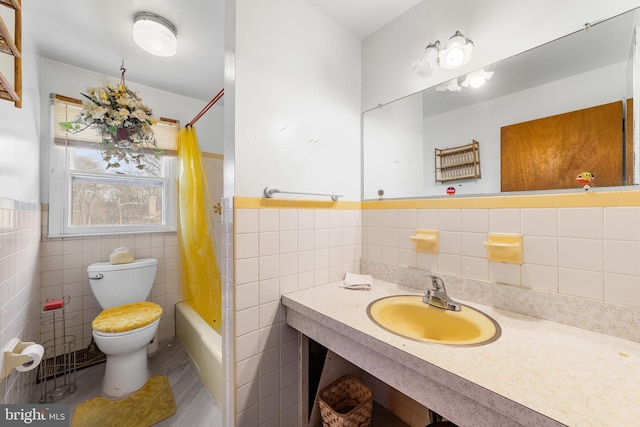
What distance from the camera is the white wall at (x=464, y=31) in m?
0.90

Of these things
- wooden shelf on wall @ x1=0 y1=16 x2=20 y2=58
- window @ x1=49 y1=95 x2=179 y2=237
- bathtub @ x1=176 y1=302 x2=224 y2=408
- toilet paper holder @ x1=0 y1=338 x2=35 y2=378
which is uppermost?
wooden shelf on wall @ x1=0 y1=16 x2=20 y2=58

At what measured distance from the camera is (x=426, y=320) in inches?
42.1

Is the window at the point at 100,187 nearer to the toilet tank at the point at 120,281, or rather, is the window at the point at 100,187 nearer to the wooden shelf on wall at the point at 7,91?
the toilet tank at the point at 120,281

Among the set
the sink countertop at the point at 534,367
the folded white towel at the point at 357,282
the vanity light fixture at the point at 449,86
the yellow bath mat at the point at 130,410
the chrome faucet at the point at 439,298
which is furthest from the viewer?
the yellow bath mat at the point at 130,410

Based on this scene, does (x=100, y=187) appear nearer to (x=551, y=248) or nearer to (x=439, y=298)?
(x=439, y=298)

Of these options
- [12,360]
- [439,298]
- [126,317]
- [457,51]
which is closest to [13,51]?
[12,360]

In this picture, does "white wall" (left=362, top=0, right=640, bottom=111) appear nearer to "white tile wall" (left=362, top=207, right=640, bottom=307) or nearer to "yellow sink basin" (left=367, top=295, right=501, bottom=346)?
"white tile wall" (left=362, top=207, right=640, bottom=307)

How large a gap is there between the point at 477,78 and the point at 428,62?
238 mm

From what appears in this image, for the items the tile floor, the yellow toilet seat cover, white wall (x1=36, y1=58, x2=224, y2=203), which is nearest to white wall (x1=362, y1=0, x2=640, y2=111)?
white wall (x1=36, y1=58, x2=224, y2=203)

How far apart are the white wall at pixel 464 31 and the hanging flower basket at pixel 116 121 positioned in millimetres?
1620

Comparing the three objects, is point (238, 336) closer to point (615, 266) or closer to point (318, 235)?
point (318, 235)

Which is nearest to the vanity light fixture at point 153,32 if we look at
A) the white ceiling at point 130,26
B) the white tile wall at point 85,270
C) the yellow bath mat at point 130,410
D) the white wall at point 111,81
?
the white ceiling at point 130,26

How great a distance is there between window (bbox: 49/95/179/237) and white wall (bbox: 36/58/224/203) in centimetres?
5

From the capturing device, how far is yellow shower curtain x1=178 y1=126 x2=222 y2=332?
1.97m
